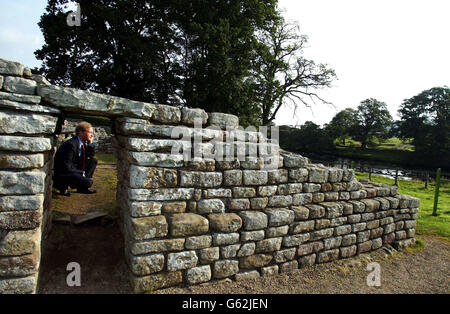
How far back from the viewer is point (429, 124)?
1324 inches

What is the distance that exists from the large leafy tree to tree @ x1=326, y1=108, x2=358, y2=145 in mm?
26069

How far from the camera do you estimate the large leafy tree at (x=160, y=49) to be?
53.5 ft

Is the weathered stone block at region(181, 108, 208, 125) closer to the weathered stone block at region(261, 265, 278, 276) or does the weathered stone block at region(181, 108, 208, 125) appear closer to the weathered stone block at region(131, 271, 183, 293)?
the weathered stone block at region(131, 271, 183, 293)

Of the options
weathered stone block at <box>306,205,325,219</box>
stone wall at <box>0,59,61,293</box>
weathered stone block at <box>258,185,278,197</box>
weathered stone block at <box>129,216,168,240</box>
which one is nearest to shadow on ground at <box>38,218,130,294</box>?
stone wall at <box>0,59,61,293</box>

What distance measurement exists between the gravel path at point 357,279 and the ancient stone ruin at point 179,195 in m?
0.14

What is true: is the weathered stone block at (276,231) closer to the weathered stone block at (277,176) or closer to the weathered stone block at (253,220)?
the weathered stone block at (253,220)

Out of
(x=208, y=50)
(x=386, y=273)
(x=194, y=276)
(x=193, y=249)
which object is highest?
(x=208, y=50)

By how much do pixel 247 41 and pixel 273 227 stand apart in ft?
54.1

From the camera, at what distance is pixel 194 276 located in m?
3.46

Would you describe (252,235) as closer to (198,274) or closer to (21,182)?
(198,274)

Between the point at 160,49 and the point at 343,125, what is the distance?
34.2 meters

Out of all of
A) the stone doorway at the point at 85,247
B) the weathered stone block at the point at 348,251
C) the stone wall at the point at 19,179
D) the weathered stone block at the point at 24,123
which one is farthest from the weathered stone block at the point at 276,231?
the weathered stone block at the point at 24,123
